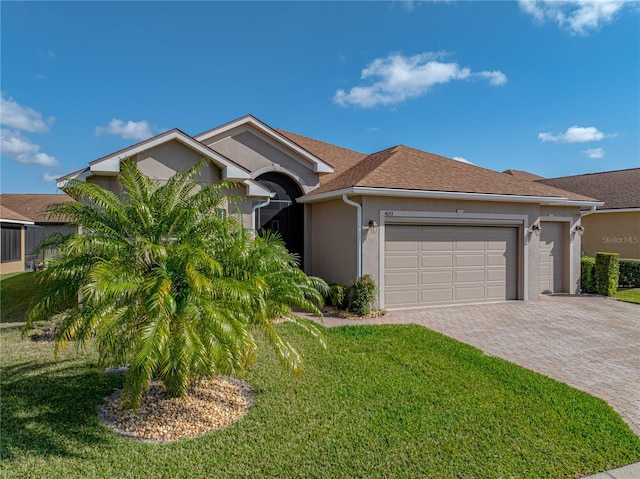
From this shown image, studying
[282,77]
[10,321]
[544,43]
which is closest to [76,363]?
[10,321]

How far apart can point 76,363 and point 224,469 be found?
4.82 m

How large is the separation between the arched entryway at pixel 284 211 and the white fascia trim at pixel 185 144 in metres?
3.54

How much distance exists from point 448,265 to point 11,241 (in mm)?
24755

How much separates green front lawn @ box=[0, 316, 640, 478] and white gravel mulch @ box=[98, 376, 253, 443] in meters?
0.18

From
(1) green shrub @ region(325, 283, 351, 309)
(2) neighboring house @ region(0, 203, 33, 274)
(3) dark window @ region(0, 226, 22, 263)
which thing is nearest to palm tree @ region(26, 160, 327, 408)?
(1) green shrub @ region(325, 283, 351, 309)

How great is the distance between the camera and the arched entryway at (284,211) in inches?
569

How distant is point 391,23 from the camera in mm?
14070

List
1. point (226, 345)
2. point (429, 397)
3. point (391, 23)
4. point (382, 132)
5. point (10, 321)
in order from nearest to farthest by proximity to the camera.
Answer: point (226, 345) → point (429, 397) → point (10, 321) → point (391, 23) → point (382, 132)

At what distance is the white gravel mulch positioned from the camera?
14.9 feet

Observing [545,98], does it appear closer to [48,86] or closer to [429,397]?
[429,397]

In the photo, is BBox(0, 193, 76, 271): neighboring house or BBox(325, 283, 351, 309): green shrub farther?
BBox(0, 193, 76, 271): neighboring house

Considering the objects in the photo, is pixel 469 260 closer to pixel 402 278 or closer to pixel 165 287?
pixel 402 278

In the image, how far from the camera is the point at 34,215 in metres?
30.0

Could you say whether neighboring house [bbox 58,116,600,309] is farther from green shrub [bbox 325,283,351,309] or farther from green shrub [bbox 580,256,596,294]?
green shrub [bbox 580,256,596,294]
